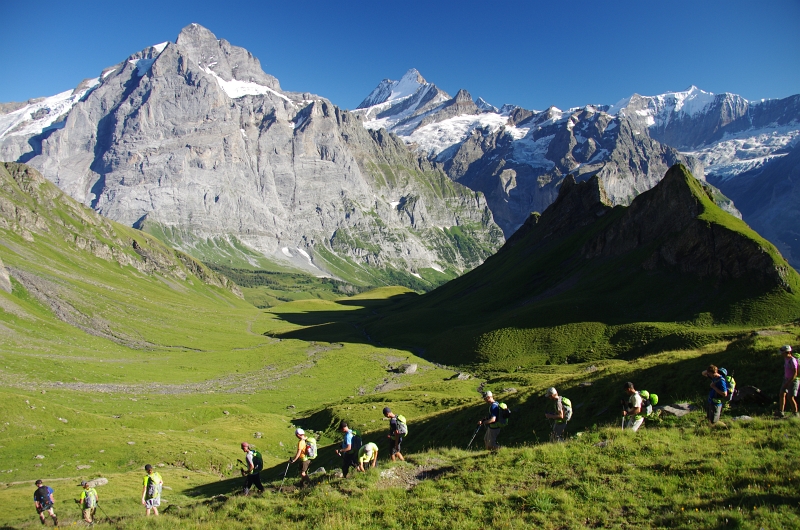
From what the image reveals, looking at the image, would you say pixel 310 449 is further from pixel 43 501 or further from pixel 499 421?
pixel 43 501

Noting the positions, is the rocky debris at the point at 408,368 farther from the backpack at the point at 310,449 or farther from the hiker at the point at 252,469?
the backpack at the point at 310,449

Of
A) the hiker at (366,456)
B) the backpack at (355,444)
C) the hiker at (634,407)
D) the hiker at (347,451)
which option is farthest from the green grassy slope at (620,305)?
the hiker at (347,451)

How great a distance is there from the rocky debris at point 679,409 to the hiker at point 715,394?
7.22 ft

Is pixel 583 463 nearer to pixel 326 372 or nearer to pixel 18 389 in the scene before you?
pixel 18 389

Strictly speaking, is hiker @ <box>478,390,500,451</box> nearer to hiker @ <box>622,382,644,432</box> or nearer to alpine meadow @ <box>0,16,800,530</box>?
alpine meadow @ <box>0,16,800,530</box>

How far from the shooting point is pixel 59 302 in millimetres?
135250

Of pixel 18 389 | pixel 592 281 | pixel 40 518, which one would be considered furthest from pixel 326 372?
pixel 40 518

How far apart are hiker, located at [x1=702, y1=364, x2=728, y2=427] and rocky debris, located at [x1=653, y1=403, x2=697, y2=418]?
2.20m

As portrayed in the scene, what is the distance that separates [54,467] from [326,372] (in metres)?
75.4

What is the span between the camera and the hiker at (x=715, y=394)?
22922mm


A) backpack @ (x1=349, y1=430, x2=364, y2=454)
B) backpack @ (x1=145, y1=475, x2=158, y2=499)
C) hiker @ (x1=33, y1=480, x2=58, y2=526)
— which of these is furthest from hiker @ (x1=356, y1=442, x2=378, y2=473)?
hiker @ (x1=33, y1=480, x2=58, y2=526)

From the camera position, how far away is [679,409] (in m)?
26.4

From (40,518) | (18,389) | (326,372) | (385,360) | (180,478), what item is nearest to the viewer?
(40,518)

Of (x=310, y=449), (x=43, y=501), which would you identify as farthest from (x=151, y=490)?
(x=310, y=449)
